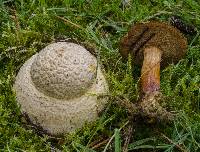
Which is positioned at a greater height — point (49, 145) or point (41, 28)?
point (41, 28)

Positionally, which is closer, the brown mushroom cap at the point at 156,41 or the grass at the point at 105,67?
the grass at the point at 105,67

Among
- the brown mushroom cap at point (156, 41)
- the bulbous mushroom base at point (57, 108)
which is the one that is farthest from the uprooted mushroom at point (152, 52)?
the bulbous mushroom base at point (57, 108)

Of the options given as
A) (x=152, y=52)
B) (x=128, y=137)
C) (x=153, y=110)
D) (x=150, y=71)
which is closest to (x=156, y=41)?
(x=152, y=52)

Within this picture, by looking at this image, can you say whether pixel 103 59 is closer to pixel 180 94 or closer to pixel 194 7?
pixel 180 94

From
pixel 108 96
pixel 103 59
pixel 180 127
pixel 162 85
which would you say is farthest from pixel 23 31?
pixel 180 127

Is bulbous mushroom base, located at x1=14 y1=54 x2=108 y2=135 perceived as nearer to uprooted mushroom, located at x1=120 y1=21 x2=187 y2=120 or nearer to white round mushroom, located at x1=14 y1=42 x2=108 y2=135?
white round mushroom, located at x1=14 y1=42 x2=108 y2=135

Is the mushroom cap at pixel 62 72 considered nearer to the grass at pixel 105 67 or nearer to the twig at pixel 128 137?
the grass at pixel 105 67

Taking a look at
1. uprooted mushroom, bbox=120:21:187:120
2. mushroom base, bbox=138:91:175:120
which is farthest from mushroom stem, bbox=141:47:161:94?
mushroom base, bbox=138:91:175:120
